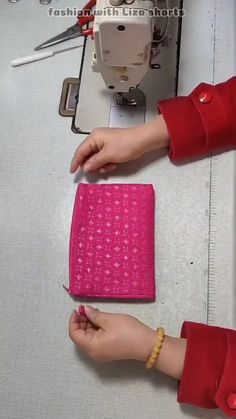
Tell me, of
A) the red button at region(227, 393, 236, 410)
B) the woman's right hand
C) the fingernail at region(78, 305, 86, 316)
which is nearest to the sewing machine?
the woman's right hand

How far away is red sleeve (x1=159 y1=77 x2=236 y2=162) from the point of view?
0.95m

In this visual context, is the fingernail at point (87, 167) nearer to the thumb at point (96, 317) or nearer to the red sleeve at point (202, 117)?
the red sleeve at point (202, 117)

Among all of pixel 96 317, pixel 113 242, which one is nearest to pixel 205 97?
pixel 113 242

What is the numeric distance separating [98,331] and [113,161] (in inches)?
12.7

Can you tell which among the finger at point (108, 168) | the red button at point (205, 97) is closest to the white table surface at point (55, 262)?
the finger at point (108, 168)

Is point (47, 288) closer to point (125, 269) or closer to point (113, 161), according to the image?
point (125, 269)

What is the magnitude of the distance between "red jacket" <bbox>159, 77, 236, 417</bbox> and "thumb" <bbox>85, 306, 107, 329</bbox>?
0.13m

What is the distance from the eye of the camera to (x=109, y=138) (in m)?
0.96

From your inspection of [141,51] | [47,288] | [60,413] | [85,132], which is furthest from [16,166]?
[60,413]

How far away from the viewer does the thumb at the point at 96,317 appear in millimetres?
856

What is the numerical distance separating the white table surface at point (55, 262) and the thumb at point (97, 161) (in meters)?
0.04

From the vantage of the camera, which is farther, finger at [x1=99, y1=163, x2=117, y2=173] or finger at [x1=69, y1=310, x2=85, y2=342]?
finger at [x1=99, y1=163, x2=117, y2=173]

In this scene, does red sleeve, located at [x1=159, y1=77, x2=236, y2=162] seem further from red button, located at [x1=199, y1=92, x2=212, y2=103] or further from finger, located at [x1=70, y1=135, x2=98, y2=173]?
finger, located at [x1=70, y1=135, x2=98, y2=173]

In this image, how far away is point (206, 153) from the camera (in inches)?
39.8
